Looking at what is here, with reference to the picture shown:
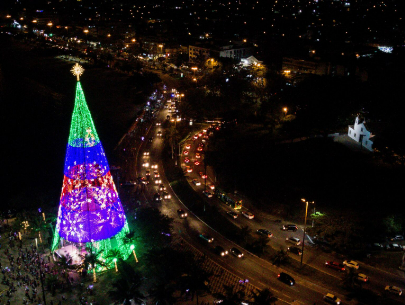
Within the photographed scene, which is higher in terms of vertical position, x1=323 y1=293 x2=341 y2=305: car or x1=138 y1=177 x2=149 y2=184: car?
x1=138 y1=177 x2=149 y2=184: car

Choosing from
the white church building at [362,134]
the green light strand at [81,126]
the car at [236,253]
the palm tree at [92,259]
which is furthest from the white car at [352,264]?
the green light strand at [81,126]

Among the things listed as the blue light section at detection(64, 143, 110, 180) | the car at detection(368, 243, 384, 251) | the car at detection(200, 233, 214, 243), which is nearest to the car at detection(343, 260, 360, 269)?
the car at detection(368, 243, 384, 251)

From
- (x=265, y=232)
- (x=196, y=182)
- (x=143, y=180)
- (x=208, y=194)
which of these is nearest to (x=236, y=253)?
(x=265, y=232)

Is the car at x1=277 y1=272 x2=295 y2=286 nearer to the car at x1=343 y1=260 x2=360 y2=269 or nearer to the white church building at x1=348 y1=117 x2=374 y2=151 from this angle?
the car at x1=343 y1=260 x2=360 y2=269

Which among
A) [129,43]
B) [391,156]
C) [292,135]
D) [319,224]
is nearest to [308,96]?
[292,135]

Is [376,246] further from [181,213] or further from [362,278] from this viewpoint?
[181,213]

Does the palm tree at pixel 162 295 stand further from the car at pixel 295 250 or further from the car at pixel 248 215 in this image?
the car at pixel 248 215
